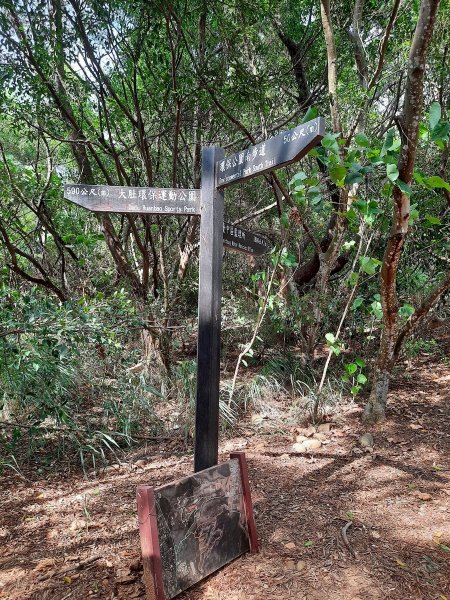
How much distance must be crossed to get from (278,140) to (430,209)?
13.0 feet

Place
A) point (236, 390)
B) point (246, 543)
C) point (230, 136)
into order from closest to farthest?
point (246, 543) → point (236, 390) → point (230, 136)

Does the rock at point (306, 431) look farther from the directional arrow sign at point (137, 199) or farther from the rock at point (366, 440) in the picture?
the directional arrow sign at point (137, 199)

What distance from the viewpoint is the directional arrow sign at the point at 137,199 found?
2688 millimetres

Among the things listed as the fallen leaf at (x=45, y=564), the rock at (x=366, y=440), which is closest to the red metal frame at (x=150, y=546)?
the fallen leaf at (x=45, y=564)

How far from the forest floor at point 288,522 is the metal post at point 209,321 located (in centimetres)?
62

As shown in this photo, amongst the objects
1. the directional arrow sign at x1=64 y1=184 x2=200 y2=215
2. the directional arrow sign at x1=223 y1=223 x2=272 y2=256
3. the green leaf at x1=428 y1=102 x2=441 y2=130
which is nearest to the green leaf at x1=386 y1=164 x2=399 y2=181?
the green leaf at x1=428 y1=102 x2=441 y2=130

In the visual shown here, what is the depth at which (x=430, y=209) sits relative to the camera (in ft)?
18.2

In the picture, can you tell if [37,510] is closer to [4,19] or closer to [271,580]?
[271,580]

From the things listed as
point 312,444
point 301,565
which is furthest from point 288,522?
point 312,444

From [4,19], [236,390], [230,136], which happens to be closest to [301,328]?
[236,390]

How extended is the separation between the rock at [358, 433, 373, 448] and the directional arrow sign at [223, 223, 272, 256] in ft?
6.52

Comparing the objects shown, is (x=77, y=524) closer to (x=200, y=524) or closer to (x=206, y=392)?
(x=200, y=524)

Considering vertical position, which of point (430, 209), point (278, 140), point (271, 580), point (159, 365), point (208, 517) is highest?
point (430, 209)

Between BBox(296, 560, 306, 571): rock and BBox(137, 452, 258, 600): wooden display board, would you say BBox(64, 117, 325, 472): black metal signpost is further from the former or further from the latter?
BBox(296, 560, 306, 571): rock
